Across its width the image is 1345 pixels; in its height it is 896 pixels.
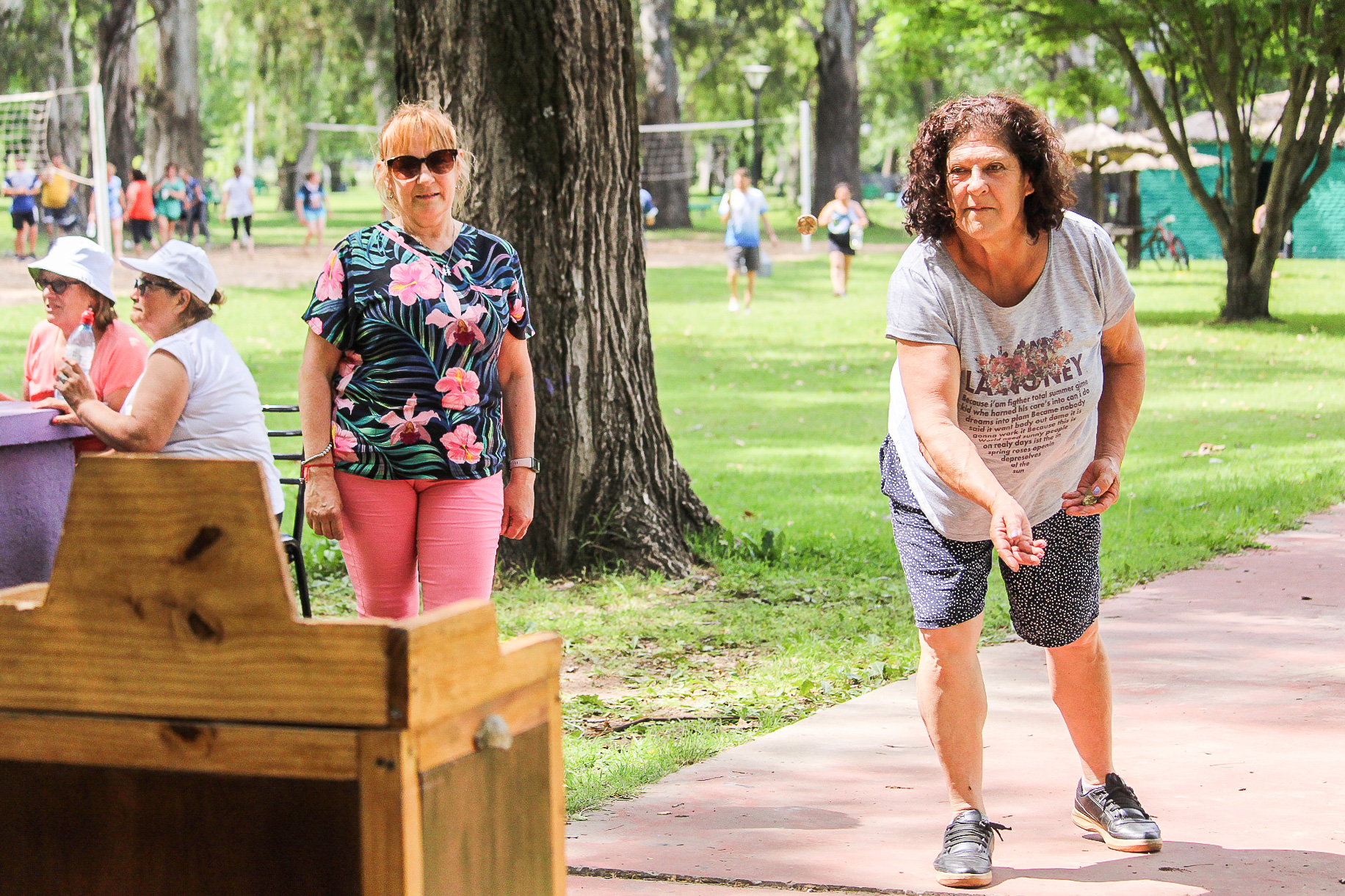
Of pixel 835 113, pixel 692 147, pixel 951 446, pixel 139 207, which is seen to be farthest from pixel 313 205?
pixel 951 446

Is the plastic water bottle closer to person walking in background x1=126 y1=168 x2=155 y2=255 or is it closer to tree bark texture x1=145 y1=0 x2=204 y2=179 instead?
person walking in background x1=126 y1=168 x2=155 y2=255

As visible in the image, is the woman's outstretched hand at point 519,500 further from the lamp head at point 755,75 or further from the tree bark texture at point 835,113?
the lamp head at point 755,75

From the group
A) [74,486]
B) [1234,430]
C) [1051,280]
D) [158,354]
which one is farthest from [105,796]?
[1234,430]

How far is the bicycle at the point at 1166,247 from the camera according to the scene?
3117 cm

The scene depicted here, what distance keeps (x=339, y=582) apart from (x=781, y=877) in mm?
4449

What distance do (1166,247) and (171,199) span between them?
71.6 ft

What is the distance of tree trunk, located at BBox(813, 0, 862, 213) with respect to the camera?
137 feet

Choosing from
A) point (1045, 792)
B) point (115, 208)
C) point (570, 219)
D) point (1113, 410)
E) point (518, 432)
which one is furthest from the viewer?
point (115, 208)

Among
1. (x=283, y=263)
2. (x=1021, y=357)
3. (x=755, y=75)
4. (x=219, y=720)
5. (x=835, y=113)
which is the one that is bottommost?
(x=219, y=720)

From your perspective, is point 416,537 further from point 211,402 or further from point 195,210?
point 195,210

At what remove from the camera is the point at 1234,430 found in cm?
1133

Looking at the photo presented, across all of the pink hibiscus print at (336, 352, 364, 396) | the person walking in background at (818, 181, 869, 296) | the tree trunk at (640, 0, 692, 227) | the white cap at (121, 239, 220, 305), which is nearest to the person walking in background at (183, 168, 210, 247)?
the tree trunk at (640, 0, 692, 227)

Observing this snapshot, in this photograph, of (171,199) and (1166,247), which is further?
(1166,247)

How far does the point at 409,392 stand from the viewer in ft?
12.8
